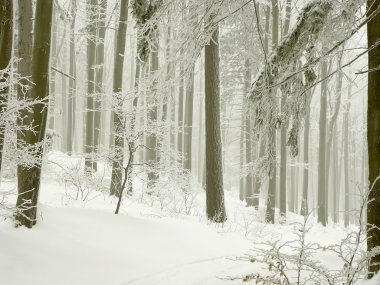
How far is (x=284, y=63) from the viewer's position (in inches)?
209

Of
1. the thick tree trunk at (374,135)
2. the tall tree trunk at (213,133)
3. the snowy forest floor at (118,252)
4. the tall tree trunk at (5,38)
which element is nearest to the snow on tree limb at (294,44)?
the thick tree trunk at (374,135)

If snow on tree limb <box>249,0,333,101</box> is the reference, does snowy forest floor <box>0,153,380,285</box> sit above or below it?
below

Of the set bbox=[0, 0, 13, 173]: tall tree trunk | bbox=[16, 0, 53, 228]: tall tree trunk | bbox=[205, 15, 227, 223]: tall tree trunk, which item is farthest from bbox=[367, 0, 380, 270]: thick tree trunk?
bbox=[205, 15, 227, 223]: tall tree trunk

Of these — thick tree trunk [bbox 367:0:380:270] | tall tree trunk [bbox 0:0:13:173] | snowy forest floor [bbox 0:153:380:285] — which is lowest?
snowy forest floor [bbox 0:153:380:285]

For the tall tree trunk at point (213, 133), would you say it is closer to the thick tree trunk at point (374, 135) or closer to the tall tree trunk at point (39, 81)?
the tall tree trunk at point (39, 81)

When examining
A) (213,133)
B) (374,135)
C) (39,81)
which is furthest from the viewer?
(213,133)

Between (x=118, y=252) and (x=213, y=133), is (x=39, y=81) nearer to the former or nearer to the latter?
(x=118, y=252)

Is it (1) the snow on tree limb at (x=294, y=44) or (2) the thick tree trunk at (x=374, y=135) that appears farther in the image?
(1) the snow on tree limb at (x=294, y=44)

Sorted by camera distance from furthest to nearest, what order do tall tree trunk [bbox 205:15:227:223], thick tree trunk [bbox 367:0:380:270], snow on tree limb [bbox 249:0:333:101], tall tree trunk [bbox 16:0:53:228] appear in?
tall tree trunk [bbox 205:15:227:223] → tall tree trunk [bbox 16:0:53:228] → snow on tree limb [bbox 249:0:333:101] → thick tree trunk [bbox 367:0:380:270]

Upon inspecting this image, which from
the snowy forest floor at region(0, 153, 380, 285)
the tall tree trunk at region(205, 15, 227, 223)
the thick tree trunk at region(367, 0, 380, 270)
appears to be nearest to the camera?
the thick tree trunk at region(367, 0, 380, 270)

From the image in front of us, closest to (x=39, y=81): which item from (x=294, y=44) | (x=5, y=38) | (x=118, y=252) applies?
(x=5, y=38)

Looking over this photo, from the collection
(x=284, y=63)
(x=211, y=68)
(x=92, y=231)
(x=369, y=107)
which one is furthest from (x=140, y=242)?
(x=211, y=68)

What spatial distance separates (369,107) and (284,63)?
4.29 feet

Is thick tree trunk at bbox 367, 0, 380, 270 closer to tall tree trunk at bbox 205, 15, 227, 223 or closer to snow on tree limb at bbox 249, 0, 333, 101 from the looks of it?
snow on tree limb at bbox 249, 0, 333, 101
